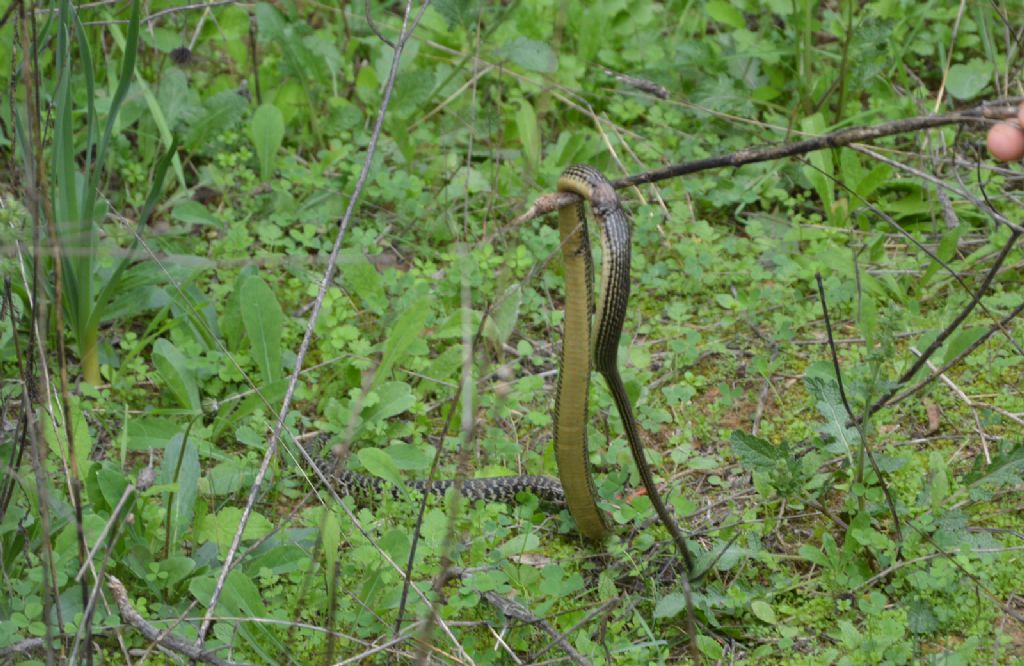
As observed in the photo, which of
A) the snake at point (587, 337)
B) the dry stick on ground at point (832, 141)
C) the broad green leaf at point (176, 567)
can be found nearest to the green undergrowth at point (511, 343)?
the broad green leaf at point (176, 567)

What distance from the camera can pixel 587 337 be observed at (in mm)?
2877

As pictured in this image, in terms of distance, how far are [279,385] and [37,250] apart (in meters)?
1.63

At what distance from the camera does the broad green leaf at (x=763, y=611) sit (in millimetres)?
2926

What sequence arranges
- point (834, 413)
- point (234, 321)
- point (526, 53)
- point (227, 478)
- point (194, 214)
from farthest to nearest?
1. point (526, 53)
2. point (194, 214)
3. point (234, 321)
4. point (227, 478)
5. point (834, 413)

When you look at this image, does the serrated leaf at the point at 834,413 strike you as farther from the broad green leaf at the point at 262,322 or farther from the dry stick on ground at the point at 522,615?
the broad green leaf at the point at 262,322

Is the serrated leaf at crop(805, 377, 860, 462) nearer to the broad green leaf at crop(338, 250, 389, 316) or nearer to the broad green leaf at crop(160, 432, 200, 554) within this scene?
the broad green leaf at crop(338, 250, 389, 316)

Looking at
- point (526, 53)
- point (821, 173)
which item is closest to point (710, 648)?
point (821, 173)

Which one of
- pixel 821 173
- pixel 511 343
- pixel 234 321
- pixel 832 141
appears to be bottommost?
pixel 511 343

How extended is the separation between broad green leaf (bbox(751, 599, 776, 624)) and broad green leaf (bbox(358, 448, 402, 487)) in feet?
3.55

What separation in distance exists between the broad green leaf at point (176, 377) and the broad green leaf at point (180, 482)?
0.44 m

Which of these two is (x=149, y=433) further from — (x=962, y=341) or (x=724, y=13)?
(x=724, y=13)

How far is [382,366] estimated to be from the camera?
3.79 meters

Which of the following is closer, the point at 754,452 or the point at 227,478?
the point at 754,452

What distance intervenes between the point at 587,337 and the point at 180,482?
1.25 m
